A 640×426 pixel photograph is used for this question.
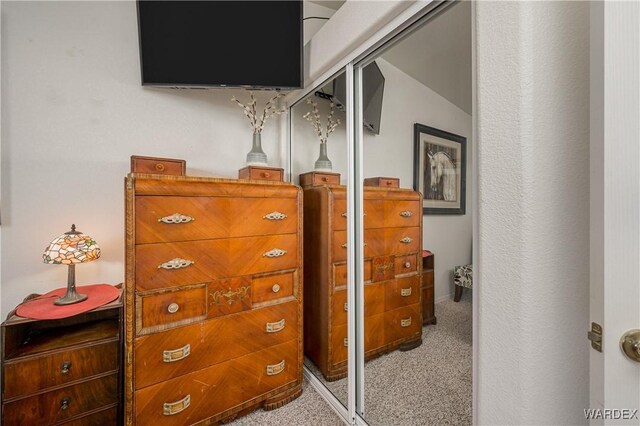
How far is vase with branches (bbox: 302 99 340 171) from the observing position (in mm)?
1776

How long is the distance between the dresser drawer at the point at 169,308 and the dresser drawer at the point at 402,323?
0.95m

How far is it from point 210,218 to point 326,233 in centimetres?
70

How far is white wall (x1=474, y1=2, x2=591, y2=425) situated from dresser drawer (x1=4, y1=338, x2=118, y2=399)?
1.61 m

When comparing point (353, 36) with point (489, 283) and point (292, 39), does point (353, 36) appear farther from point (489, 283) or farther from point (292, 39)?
point (489, 283)

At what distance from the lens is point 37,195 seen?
4.98ft

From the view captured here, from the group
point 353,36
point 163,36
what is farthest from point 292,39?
point 163,36

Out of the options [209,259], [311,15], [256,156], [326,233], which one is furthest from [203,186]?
[311,15]

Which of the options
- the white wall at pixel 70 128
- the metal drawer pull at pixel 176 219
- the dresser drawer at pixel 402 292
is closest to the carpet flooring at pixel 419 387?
the dresser drawer at pixel 402 292

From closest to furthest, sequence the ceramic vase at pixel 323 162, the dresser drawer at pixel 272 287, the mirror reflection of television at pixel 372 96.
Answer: the mirror reflection of television at pixel 372 96
the dresser drawer at pixel 272 287
the ceramic vase at pixel 323 162

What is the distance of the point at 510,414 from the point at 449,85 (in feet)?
3.58

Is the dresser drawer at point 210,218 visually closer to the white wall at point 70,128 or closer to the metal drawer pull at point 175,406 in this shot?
the white wall at point 70,128

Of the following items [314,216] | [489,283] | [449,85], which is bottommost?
[489,283]

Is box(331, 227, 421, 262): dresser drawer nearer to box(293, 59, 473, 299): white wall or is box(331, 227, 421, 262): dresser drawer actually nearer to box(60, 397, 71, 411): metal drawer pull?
box(293, 59, 473, 299): white wall

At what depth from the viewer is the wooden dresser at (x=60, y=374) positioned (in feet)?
3.82
